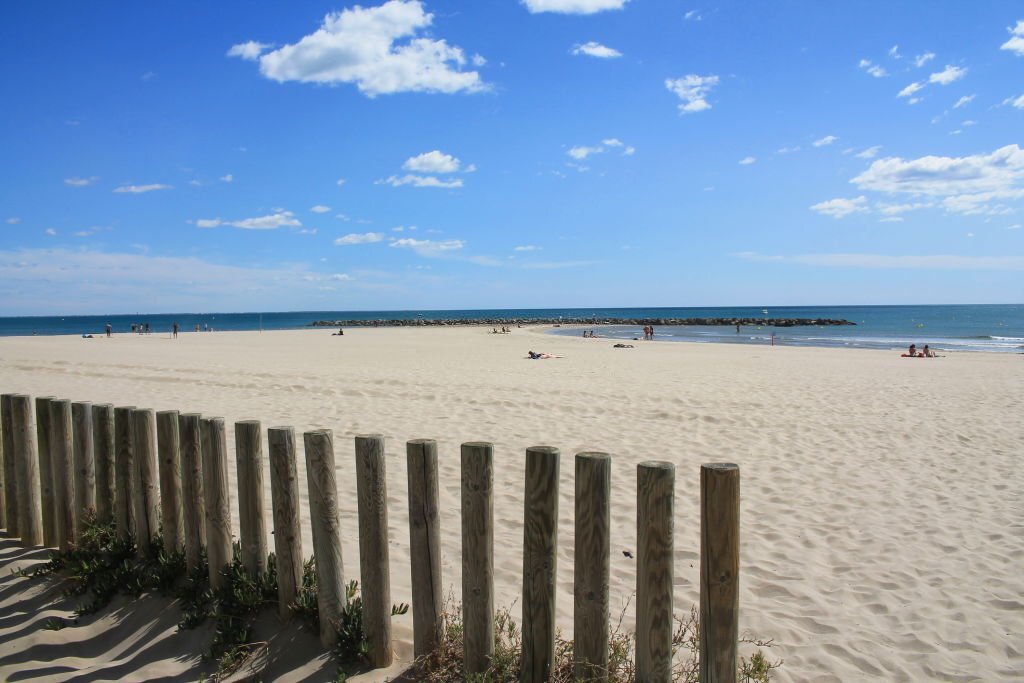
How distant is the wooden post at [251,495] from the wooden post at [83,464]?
137 centimetres

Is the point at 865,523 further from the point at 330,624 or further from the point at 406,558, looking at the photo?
the point at 330,624

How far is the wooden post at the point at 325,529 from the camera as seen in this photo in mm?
2881

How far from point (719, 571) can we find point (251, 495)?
219 centimetres

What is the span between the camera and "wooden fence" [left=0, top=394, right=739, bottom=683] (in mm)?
2342

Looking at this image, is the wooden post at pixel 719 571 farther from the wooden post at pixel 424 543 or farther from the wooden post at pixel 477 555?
the wooden post at pixel 424 543

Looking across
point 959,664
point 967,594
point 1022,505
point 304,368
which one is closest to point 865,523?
point 967,594

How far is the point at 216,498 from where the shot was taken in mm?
3217

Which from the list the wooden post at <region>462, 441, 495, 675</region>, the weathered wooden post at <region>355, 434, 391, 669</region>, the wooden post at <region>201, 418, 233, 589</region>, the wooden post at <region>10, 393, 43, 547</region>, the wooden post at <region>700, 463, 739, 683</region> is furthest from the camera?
the wooden post at <region>10, 393, 43, 547</region>

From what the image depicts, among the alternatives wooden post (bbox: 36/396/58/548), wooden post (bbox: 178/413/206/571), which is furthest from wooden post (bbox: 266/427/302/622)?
wooden post (bbox: 36/396/58/548)

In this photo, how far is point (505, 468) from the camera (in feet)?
22.1

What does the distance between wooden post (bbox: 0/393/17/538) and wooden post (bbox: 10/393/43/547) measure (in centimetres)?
4

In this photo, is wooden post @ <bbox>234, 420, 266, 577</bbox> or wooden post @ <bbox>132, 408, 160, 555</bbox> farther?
wooden post @ <bbox>132, 408, 160, 555</bbox>

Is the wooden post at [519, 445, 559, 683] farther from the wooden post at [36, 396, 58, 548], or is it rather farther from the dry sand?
the wooden post at [36, 396, 58, 548]

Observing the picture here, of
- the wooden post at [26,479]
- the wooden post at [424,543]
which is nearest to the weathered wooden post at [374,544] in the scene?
the wooden post at [424,543]
